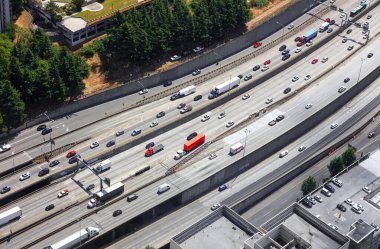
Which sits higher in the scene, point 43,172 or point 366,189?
point 366,189

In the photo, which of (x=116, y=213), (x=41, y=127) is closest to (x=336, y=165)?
(x=116, y=213)

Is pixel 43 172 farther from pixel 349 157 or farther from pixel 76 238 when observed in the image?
pixel 349 157

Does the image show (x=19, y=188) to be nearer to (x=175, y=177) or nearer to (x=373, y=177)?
(x=175, y=177)

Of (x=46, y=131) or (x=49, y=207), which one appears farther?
(x=46, y=131)

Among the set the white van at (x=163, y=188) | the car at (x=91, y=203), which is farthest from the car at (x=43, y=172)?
the white van at (x=163, y=188)

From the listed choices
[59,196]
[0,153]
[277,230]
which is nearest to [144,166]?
[59,196]

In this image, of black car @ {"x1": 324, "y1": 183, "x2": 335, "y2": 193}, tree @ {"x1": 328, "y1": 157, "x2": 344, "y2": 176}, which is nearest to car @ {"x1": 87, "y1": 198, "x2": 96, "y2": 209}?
black car @ {"x1": 324, "y1": 183, "x2": 335, "y2": 193}
